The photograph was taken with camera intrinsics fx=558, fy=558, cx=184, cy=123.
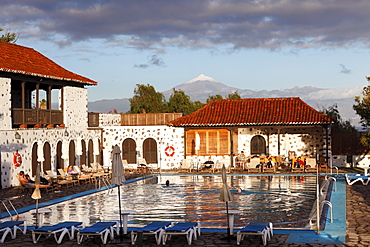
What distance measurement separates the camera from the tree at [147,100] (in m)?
61.0

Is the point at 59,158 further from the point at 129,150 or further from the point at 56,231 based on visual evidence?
the point at 56,231

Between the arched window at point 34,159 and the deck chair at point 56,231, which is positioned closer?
the deck chair at point 56,231

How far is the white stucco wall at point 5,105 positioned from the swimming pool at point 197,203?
498 cm

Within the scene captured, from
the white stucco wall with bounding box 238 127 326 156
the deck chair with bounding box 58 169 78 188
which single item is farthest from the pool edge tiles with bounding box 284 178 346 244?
the white stucco wall with bounding box 238 127 326 156

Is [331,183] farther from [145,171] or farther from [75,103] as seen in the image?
[75,103]

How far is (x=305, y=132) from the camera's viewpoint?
100 feet

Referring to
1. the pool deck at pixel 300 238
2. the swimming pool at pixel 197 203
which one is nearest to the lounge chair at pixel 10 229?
the pool deck at pixel 300 238

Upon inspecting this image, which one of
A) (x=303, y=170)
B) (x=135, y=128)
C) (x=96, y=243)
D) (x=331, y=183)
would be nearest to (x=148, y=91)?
(x=135, y=128)

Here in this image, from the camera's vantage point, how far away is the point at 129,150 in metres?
31.6

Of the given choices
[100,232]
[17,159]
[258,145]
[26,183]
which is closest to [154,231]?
[100,232]

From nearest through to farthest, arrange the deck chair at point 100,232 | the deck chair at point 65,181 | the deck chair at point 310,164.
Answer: the deck chair at point 100,232, the deck chair at point 65,181, the deck chair at point 310,164

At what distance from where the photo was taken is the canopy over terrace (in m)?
29.1

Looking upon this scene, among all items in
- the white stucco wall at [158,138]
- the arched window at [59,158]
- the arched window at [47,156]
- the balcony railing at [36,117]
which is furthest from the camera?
the white stucco wall at [158,138]

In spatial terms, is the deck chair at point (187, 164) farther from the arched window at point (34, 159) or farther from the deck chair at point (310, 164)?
the arched window at point (34, 159)
